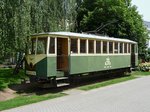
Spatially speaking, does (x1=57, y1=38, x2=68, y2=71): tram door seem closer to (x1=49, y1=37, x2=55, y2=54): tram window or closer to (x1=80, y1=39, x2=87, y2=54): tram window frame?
(x1=49, y1=37, x2=55, y2=54): tram window

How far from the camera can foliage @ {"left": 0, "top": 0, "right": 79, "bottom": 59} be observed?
1531cm

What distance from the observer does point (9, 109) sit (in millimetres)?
11680

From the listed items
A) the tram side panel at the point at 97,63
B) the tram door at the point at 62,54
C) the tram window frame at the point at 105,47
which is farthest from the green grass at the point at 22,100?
the tram window frame at the point at 105,47

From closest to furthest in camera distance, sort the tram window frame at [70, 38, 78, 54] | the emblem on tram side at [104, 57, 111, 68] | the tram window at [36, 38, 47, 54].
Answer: the tram window at [36, 38, 47, 54], the tram window frame at [70, 38, 78, 54], the emblem on tram side at [104, 57, 111, 68]

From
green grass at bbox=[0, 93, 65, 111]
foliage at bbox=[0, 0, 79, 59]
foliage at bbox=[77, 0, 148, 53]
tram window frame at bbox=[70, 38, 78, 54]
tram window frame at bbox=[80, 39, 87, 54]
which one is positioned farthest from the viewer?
foliage at bbox=[77, 0, 148, 53]

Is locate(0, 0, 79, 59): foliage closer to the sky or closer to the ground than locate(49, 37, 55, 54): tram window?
closer to the sky

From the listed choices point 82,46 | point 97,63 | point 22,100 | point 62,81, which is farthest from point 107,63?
point 22,100

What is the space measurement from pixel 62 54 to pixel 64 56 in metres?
0.26

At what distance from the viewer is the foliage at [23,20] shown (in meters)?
15.3

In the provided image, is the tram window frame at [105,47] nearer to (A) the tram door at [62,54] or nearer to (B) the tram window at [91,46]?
(B) the tram window at [91,46]

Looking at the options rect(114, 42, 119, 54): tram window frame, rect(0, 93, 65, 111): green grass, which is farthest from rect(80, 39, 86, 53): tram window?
rect(114, 42, 119, 54): tram window frame

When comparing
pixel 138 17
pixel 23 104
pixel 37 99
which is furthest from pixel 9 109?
pixel 138 17

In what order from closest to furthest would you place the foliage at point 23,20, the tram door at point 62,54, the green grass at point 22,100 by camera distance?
the green grass at point 22,100, the foliage at point 23,20, the tram door at point 62,54

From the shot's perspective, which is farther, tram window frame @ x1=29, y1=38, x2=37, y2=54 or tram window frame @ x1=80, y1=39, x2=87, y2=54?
tram window frame @ x1=80, y1=39, x2=87, y2=54
